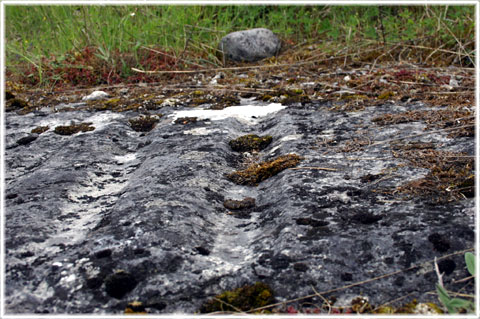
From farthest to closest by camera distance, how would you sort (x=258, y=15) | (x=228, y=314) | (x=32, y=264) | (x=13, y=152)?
(x=258, y=15) → (x=13, y=152) → (x=32, y=264) → (x=228, y=314)

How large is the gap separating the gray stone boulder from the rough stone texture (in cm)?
370

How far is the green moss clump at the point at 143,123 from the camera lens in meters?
3.38

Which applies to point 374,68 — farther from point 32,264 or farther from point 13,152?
point 32,264

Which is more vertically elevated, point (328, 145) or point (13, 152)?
point (328, 145)

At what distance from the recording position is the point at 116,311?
4.70 ft

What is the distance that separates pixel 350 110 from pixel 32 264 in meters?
2.52

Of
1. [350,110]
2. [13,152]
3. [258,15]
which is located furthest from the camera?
[258,15]

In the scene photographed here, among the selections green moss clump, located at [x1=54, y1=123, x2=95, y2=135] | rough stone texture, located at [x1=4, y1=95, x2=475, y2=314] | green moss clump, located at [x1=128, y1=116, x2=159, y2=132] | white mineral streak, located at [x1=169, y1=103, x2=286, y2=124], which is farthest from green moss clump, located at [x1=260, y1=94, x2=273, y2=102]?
green moss clump, located at [x1=54, y1=123, x2=95, y2=135]

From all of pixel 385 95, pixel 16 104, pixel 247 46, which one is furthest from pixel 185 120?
pixel 247 46

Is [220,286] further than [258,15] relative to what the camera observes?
No

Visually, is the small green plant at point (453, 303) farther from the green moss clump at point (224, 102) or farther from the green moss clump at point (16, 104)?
the green moss clump at point (16, 104)

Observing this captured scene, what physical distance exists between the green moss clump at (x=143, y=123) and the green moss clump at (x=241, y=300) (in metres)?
2.10

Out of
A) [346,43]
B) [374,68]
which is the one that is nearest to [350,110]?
[374,68]

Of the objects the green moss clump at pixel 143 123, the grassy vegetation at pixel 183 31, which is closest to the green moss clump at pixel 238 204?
the green moss clump at pixel 143 123
